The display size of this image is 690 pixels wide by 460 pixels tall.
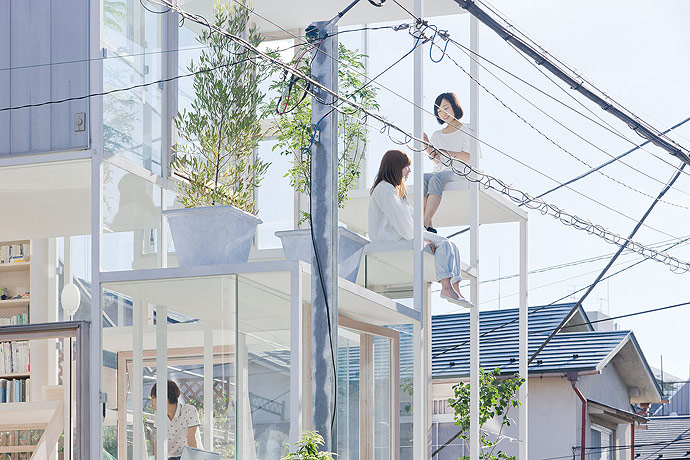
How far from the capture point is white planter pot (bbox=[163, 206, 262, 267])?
9.74m

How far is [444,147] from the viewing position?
43.9ft

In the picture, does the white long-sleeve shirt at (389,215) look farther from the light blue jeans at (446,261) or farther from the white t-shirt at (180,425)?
the white t-shirt at (180,425)

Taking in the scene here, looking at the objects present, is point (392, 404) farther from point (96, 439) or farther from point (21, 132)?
point (21, 132)

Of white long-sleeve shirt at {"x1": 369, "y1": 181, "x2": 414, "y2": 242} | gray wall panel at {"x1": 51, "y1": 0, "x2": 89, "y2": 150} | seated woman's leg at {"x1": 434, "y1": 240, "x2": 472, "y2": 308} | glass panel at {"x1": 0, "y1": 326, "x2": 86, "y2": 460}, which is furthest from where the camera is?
glass panel at {"x1": 0, "y1": 326, "x2": 86, "y2": 460}

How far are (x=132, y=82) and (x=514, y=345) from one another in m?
12.4

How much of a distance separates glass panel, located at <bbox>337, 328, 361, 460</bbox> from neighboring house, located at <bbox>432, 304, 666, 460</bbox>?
7308 millimetres

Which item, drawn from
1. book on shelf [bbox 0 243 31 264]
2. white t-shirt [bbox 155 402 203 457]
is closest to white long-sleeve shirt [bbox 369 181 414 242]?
white t-shirt [bbox 155 402 203 457]

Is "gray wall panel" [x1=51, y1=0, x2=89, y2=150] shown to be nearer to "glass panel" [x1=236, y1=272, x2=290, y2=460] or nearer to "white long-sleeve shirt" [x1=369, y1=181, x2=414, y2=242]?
"glass panel" [x1=236, y1=272, x2=290, y2=460]

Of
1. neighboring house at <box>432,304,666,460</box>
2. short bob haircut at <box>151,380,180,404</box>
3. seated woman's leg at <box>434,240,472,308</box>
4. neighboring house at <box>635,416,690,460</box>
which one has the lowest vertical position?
neighboring house at <box>635,416,690,460</box>

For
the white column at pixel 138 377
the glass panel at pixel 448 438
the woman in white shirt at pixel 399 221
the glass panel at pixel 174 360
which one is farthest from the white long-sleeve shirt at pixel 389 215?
the glass panel at pixel 448 438

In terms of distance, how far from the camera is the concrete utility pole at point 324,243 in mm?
8180

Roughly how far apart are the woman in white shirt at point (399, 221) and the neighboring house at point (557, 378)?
22.3 ft

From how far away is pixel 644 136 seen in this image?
37.7 ft

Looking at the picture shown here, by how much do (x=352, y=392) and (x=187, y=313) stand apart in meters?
2.20
